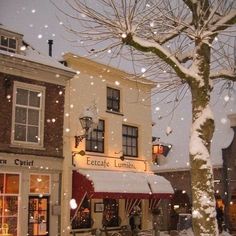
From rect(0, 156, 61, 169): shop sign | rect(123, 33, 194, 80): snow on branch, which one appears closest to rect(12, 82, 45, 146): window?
rect(0, 156, 61, 169): shop sign

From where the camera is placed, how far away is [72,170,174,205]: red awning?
18.0m

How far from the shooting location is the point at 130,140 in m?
21.7

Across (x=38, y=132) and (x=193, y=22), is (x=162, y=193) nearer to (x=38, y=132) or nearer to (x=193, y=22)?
(x=38, y=132)

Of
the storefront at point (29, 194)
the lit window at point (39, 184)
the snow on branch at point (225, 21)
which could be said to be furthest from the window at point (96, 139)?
the snow on branch at point (225, 21)

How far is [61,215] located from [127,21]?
35.5 feet

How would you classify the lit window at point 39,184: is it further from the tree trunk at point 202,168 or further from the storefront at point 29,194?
the tree trunk at point 202,168

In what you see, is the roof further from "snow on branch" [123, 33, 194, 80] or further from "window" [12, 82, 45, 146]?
"snow on branch" [123, 33, 194, 80]

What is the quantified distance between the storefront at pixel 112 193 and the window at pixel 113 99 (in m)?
2.22

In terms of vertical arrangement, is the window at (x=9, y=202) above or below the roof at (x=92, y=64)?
below

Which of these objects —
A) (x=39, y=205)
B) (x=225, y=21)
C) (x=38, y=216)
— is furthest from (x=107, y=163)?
(x=225, y=21)

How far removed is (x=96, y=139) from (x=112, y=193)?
2.66 meters

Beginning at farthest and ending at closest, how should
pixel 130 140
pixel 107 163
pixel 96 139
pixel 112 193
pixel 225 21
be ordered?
pixel 130 140
pixel 107 163
pixel 96 139
pixel 112 193
pixel 225 21

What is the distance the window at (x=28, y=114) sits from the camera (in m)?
17.0

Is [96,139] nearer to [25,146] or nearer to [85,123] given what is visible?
[85,123]
